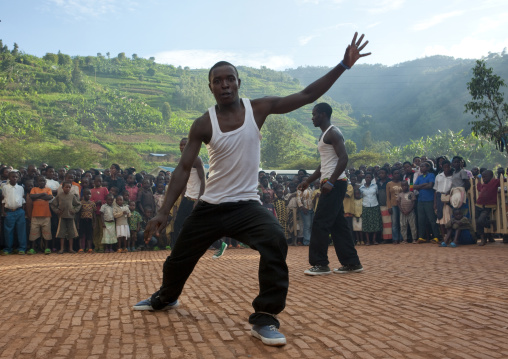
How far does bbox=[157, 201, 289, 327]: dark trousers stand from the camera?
341 cm

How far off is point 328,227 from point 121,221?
22.4ft

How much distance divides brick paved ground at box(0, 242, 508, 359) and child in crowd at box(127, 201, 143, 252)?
15.9 ft

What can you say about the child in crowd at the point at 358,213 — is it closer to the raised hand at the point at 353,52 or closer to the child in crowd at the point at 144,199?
the child in crowd at the point at 144,199

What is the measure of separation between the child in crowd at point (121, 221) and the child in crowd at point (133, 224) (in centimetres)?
14

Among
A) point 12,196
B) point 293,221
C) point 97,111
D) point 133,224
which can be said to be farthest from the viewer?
point 97,111

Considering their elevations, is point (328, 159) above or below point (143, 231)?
above

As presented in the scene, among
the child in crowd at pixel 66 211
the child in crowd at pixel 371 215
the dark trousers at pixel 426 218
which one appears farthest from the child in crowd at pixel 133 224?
the dark trousers at pixel 426 218

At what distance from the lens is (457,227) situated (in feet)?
35.8

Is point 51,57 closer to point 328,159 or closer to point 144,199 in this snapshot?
point 144,199

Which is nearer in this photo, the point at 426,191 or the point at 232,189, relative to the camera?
the point at 232,189

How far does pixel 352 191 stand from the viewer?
12898 millimetres

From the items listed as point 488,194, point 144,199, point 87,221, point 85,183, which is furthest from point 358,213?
point 85,183

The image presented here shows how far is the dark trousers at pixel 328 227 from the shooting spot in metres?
6.30

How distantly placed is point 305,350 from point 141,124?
95.4 m
